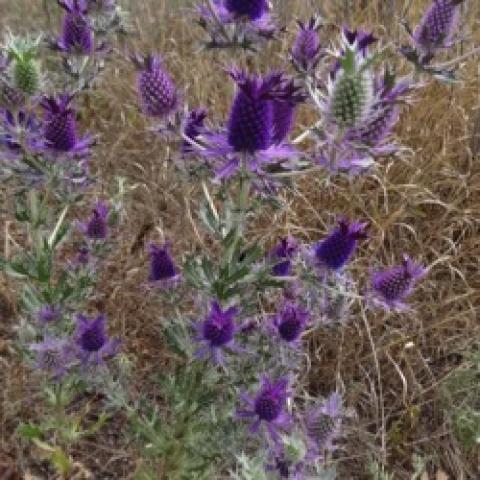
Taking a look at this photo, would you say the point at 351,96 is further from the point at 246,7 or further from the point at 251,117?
the point at 246,7

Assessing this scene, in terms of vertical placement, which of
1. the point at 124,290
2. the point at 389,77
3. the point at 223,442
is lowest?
the point at 124,290

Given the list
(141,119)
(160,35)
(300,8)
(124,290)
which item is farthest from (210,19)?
(160,35)

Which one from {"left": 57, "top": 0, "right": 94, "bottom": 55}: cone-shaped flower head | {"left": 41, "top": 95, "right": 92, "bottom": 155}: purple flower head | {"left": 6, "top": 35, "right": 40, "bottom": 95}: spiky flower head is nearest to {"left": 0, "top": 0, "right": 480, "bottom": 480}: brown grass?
{"left": 57, "top": 0, "right": 94, "bottom": 55}: cone-shaped flower head

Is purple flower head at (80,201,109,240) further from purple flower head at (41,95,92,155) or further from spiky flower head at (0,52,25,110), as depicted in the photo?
spiky flower head at (0,52,25,110)

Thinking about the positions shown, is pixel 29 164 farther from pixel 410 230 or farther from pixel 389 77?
pixel 410 230

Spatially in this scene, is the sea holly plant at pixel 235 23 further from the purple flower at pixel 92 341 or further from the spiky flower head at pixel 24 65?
the purple flower at pixel 92 341

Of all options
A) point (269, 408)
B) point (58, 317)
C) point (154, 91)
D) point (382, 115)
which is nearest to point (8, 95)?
point (154, 91)
